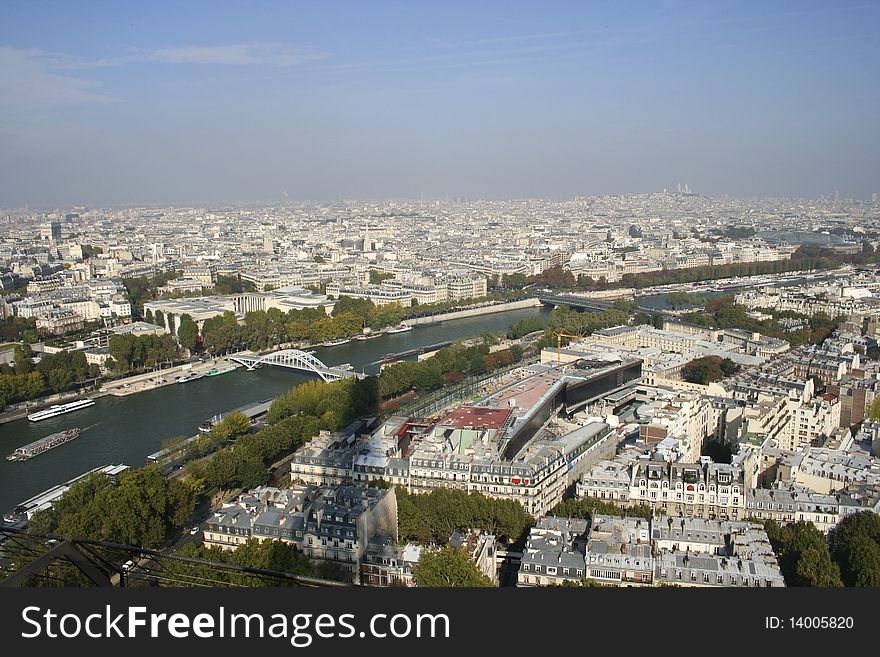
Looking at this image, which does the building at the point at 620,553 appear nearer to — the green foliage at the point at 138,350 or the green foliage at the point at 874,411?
the green foliage at the point at 874,411

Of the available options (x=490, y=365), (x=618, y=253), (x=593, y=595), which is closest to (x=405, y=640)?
(x=593, y=595)

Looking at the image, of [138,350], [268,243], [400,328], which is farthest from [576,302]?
[268,243]

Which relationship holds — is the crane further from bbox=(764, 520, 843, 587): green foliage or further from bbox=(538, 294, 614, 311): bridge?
bbox=(764, 520, 843, 587): green foliage

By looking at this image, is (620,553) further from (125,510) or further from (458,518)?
(125,510)

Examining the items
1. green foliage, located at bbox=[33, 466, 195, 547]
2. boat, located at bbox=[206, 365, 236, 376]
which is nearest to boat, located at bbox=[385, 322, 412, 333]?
boat, located at bbox=[206, 365, 236, 376]

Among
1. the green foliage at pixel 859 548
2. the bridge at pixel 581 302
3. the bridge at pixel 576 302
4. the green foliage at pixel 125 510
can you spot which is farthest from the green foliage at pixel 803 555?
the bridge at pixel 576 302
